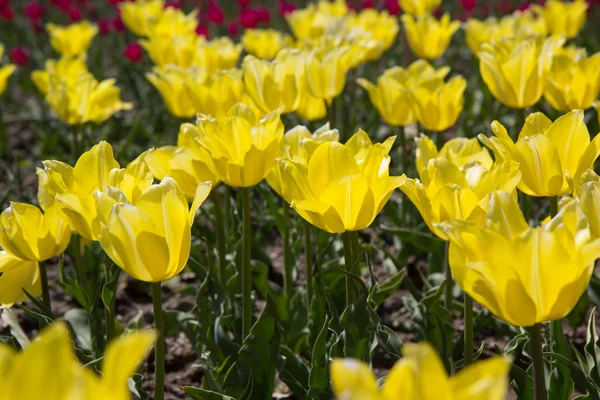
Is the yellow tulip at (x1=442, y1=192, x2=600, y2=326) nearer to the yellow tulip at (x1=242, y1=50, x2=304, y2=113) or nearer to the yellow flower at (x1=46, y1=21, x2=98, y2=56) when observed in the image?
the yellow tulip at (x1=242, y1=50, x2=304, y2=113)

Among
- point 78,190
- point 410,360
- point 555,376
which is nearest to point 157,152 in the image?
point 78,190

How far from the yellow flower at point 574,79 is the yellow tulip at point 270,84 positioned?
794 millimetres

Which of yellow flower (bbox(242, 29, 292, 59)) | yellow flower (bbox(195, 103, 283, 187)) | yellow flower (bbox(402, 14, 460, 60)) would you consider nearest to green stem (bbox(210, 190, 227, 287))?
yellow flower (bbox(195, 103, 283, 187))

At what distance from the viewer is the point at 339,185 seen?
1.58 metres

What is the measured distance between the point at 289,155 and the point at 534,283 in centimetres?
82

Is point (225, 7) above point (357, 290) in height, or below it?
below

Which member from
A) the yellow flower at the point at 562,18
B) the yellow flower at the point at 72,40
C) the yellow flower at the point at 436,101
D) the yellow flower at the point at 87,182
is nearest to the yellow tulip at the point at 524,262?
the yellow flower at the point at 87,182

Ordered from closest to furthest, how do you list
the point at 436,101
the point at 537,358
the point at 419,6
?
the point at 537,358, the point at 436,101, the point at 419,6

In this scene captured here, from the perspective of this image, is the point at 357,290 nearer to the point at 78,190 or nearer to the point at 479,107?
the point at 78,190

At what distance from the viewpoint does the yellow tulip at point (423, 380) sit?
82 cm

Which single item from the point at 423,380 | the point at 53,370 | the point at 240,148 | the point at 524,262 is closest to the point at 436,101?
the point at 240,148

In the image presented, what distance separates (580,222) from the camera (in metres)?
1.25

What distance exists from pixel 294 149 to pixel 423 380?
1.22 metres

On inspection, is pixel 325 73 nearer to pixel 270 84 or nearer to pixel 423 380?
pixel 270 84
